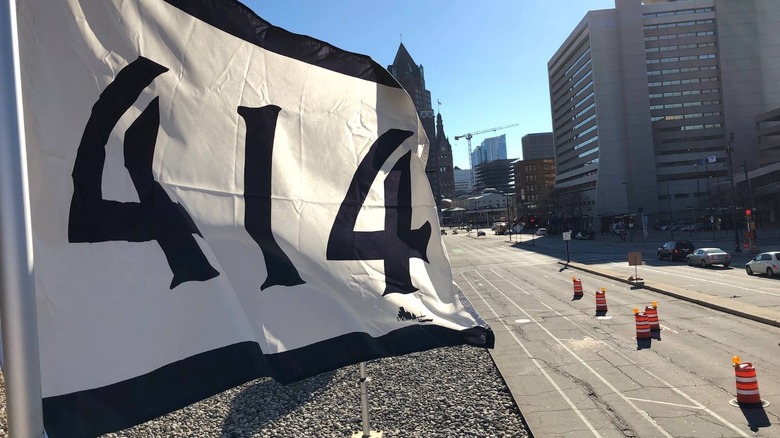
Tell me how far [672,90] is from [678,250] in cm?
9178

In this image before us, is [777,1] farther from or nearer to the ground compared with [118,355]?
farther from the ground

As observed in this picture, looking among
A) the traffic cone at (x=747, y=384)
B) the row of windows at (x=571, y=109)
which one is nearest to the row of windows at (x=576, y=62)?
the row of windows at (x=571, y=109)

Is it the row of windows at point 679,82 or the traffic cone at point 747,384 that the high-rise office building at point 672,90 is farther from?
the traffic cone at point 747,384

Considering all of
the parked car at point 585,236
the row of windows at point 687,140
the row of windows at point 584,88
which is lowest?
the parked car at point 585,236

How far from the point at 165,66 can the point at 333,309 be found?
168 centimetres

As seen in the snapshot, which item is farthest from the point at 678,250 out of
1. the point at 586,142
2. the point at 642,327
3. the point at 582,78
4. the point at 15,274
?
the point at 582,78

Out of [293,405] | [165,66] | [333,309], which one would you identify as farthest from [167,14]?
[293,405]

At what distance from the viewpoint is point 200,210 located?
2.70 meters

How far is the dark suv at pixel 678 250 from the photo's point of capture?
39.2 meters

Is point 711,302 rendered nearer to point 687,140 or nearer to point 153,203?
point 153,203

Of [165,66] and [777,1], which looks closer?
[165,66]

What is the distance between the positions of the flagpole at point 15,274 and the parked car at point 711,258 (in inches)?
1498

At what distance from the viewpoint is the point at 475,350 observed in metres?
14.2

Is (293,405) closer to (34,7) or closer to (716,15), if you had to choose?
(34,7)
